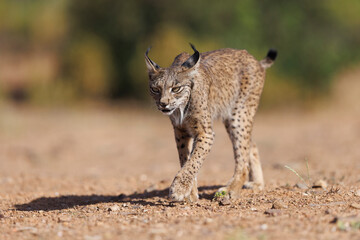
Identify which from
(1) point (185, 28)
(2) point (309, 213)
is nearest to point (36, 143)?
(1) point (185, 28)

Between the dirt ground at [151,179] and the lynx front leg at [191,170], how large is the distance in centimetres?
16

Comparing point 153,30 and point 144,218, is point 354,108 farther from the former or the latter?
point 144,218

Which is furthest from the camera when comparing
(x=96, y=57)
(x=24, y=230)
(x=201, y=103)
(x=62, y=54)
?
(x=62, y=54)

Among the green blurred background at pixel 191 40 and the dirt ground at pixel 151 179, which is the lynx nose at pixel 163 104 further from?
the green blurred background at pixel 191 40

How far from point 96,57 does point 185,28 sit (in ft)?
12.9

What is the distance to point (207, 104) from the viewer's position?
663 cm

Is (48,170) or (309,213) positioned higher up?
(309,213)

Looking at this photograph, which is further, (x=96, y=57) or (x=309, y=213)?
(x=96, y=57)

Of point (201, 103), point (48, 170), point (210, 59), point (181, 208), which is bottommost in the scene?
point (48, 170)

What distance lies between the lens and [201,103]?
638 centimetres

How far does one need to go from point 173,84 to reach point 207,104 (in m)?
0.76

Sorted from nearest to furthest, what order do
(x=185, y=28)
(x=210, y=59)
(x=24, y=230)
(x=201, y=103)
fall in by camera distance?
(x=24, y=230) < (x=201, y=103) < (x=210, y=59) < (x=185, y=28)

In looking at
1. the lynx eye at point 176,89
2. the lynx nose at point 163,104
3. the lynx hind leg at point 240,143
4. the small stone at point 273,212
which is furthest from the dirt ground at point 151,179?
the lynx eye at point 176,89

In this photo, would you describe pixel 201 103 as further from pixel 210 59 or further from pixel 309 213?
pixel 309 213
